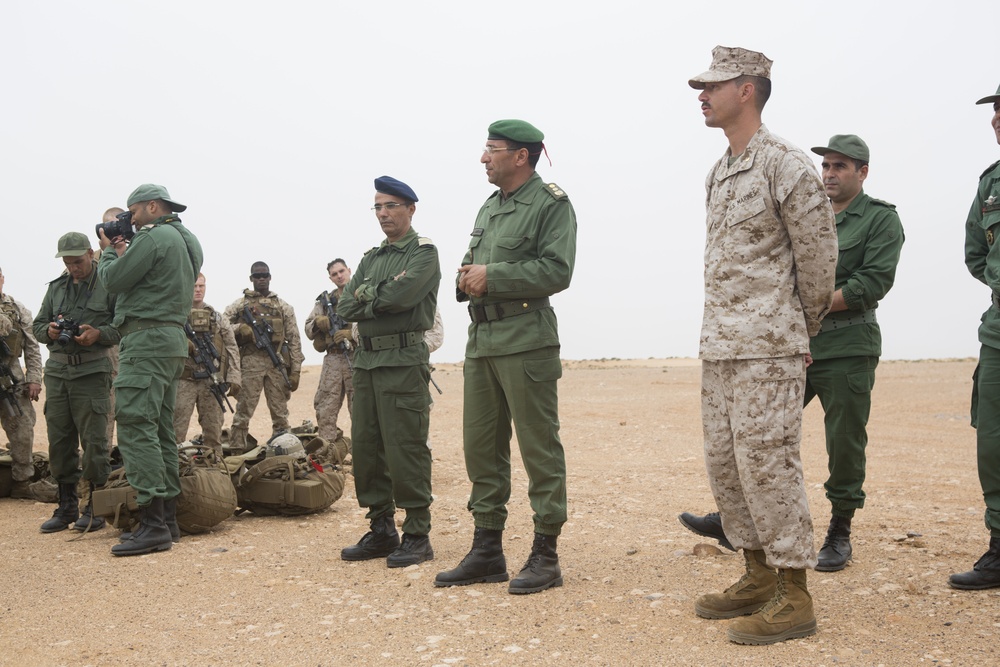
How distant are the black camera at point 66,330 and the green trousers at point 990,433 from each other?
5865 mm

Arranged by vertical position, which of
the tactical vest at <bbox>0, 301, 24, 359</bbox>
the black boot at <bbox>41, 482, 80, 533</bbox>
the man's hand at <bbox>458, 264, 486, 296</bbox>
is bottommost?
the black boot at <bbox>41, 482, 80, 533</bbox>

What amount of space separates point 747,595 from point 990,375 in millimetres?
1689

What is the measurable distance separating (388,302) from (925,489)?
5.07m

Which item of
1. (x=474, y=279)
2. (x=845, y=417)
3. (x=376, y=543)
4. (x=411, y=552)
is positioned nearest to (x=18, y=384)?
(x=376, y=543)

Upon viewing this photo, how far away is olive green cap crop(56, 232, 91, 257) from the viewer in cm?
685

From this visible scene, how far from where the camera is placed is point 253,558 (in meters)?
5.62

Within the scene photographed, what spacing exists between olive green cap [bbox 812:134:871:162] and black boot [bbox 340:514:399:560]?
3.36m

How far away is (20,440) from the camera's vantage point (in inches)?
318

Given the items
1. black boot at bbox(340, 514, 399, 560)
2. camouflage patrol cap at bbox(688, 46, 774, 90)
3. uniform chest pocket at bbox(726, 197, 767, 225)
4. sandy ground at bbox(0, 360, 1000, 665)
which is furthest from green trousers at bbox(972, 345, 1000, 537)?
black boot at bbox(340, 514, 399, 560)

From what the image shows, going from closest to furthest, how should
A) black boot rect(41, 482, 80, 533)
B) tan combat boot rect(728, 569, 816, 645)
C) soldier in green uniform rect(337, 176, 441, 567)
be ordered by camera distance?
1. tan combat boot rect(728, 569, 816, 645)
2. soldier in green uniform rect(337, 176, 441, 567)
3. black boot rect(41, 482, 80, 533)

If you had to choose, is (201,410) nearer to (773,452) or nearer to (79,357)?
(79,357)

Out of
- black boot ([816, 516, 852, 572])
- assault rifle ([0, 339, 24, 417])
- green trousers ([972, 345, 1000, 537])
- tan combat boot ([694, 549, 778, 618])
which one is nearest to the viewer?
tan combat boot ([694, 549, 778, 618])

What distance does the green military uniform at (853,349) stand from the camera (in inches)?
A: 191

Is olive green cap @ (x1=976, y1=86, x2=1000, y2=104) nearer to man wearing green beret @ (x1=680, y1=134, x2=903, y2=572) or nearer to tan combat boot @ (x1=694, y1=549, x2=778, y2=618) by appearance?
man wearing green beret @ (x1=680, y1=134, x2=903, y2=572)
